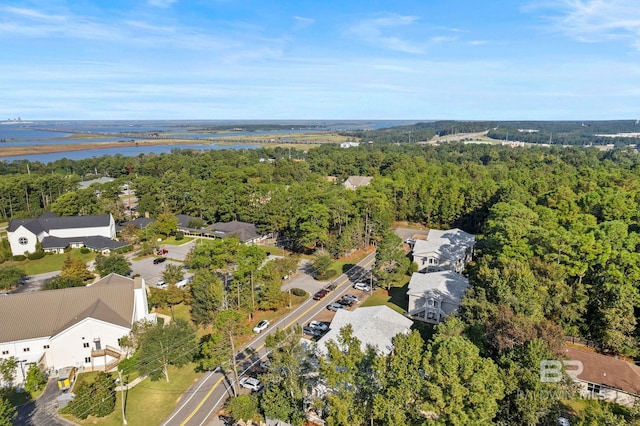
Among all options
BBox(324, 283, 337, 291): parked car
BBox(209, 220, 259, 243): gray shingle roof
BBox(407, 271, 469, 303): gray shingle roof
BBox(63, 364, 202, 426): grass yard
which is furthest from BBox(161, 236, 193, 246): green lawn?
BBox(407, 271, 469, 303): gray shingle roof

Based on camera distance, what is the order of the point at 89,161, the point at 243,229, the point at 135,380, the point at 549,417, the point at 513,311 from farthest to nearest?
the point at 89,161 → the point at 243,229 → the point at 135,380 → the point at 513,311 → the point at 549,417

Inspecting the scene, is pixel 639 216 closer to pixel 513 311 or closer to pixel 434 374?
pixel 513 311

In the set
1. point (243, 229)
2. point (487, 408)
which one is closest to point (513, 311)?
point (487, 408)

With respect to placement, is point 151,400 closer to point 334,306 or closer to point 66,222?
point 334,306

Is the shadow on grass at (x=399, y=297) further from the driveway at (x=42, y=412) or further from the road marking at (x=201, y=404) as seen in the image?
the driveway at (x=42, y=412)

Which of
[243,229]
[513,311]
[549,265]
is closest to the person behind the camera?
[513,311]

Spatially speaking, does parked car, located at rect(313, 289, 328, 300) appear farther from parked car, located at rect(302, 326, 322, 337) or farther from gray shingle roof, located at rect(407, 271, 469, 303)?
gray shingle roof, located at rect(407, 271, 469, 303)

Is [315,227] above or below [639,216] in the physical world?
below

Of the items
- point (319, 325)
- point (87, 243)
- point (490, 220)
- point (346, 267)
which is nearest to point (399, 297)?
point (346, 267)
